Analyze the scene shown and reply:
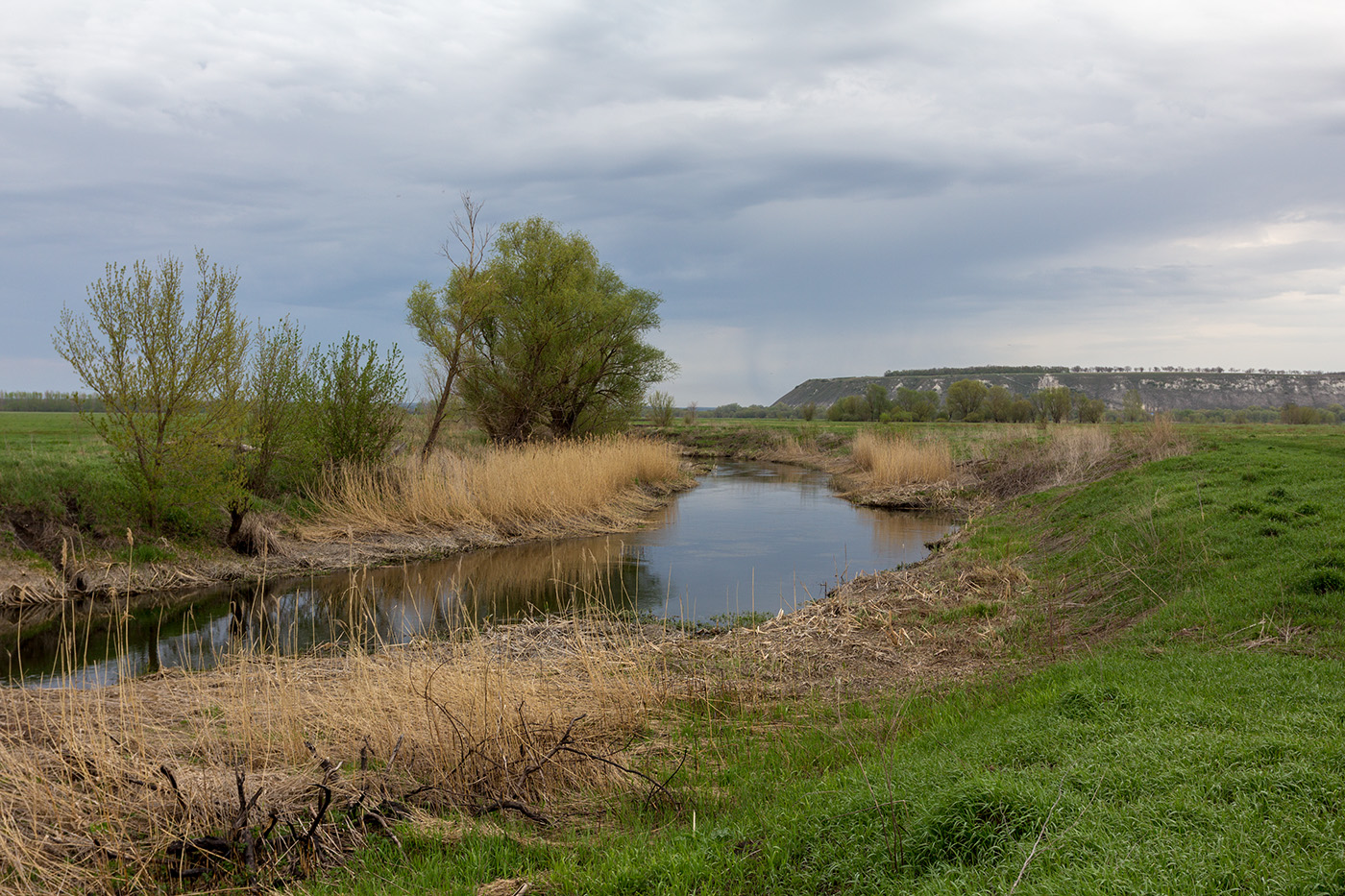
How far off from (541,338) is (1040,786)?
85.8 ft

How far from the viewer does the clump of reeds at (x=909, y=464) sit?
26.9 meters

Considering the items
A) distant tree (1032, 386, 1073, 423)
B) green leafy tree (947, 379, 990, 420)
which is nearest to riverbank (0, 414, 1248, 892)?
distant tree (1032, 386, 1073, 423)

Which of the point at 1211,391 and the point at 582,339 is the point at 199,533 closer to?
the point at 582,339

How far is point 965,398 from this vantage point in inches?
2581

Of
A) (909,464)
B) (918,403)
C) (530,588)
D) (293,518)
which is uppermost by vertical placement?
(918,403)

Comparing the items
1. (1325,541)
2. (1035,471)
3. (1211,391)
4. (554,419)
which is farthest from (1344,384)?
(1325,541)

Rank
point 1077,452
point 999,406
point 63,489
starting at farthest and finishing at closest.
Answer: point 999,406
point 1077,452
point 63,489

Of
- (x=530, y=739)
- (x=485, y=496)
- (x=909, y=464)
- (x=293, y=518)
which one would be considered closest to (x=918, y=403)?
(x=909, y=464)

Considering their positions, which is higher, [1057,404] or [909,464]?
[1057,404]

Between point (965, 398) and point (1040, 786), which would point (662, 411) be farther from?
point (1040, 786)

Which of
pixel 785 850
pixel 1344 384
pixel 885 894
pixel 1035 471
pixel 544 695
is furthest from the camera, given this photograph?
pixel 1344 384

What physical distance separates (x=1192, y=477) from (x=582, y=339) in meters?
21.4

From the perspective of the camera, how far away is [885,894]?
323cm

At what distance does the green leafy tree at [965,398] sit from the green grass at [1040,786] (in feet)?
197
